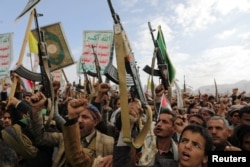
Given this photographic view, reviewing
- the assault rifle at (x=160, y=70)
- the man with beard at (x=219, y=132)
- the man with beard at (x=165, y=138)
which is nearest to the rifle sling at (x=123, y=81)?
the man with beard at (x=165, y=138)

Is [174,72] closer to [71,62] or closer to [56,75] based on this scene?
[71,62]

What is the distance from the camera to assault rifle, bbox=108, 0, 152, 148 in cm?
244

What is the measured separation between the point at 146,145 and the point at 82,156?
537 mm

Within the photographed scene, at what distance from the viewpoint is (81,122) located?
130 inches

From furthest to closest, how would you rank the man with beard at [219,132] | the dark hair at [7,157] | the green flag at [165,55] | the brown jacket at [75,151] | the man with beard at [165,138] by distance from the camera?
the green flag at [165,55] → the man with beard at [219,132] → the man with beard at [165,138] → the brown jacket at [75,151] → the dark hair at [7,157]

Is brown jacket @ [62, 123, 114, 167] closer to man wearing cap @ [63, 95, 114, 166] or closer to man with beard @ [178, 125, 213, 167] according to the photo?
man wearing cap @ [63, 95, 114, 166]

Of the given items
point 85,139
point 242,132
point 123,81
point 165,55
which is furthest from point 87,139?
point 165,55

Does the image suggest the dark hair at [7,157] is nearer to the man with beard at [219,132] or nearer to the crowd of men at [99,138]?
the crowd of men at [99,138]

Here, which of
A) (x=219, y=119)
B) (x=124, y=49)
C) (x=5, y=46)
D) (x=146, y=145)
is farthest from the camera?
(x=5, y=46)

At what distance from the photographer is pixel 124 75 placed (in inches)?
97.9

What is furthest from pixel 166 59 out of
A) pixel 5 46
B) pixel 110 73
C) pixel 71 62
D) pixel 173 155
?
pixel 5 46

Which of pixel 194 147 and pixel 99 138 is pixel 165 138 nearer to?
pixel 99 138

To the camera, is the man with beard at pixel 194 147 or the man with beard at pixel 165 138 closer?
the man with beard at pixel 194 147

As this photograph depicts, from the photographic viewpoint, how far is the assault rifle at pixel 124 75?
2.44 metres
